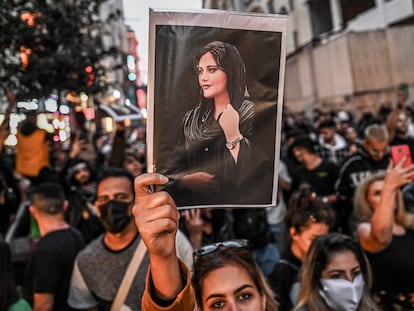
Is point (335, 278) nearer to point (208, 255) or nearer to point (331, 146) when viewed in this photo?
point (208, 255)

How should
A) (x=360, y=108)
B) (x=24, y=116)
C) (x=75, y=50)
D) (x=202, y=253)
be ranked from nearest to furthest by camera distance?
(x=202, y=253), (x=24, y=116), (x=75, y=50), (x=360, y=108)

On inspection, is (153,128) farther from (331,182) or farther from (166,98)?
(331,182)

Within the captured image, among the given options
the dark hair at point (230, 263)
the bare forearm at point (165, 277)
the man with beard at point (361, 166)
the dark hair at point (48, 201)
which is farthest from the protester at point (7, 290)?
the man with beard at point (361, 166)

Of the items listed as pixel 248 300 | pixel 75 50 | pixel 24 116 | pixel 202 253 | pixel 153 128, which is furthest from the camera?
pixel 75 50

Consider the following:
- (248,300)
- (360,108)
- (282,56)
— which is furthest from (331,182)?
(360,108)

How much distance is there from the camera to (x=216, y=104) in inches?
75.2

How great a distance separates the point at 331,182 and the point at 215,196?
5.24m

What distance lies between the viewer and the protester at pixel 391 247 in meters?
3.66

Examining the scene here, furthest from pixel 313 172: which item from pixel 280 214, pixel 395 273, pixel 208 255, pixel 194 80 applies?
pixel 194 80

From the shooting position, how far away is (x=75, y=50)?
28.5 feet

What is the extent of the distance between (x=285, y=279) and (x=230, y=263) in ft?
3.73

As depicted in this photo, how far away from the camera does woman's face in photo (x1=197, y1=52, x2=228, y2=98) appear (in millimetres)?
1878

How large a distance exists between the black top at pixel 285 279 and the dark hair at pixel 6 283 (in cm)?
146

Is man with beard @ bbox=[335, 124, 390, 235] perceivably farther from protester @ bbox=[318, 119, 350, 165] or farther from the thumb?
the thumb
